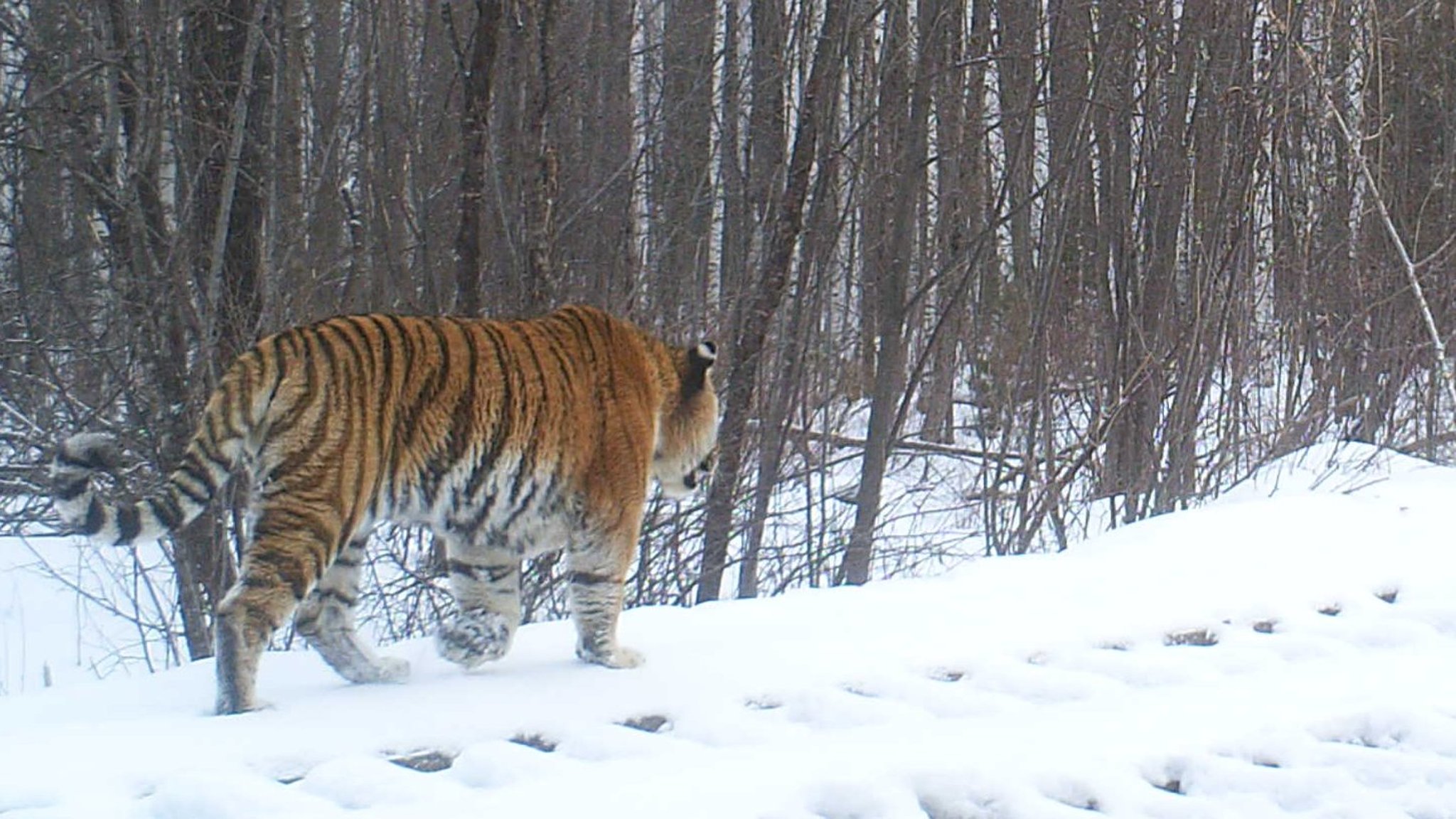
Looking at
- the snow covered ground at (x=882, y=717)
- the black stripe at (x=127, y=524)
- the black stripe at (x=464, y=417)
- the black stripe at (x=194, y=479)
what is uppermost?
the black stripe at (x=464, y=417)

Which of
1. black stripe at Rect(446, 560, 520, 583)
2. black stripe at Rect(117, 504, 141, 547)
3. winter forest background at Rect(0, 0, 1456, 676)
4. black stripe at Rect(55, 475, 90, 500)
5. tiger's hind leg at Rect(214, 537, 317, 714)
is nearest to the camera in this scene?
black stripe at Rect(55, 475, 90, 500)

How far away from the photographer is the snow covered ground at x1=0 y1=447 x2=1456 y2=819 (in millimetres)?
4012

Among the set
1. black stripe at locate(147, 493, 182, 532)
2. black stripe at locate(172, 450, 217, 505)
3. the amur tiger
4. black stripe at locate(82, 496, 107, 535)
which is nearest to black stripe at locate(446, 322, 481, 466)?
the amur tiger

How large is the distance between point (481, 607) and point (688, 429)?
1.22m

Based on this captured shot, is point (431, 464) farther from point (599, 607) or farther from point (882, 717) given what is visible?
point (882, 717)

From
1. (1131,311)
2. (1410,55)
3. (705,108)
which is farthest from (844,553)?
(1410,55)

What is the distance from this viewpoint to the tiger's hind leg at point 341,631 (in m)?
5.25

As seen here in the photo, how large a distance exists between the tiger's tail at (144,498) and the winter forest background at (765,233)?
11.3 feet

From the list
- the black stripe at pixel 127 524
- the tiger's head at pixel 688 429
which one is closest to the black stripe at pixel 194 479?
the black stripe at pixel 127 524

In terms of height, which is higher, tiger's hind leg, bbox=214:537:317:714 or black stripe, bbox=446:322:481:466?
black stripe, bbox=446:322:481:466

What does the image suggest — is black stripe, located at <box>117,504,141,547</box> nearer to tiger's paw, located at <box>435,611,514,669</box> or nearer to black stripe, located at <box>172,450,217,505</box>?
black stripe, located at <box>172,450,217,505</box>

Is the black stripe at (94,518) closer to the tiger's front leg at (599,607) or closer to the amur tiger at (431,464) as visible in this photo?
the amur tiger at (431,464)

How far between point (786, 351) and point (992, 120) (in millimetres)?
3999

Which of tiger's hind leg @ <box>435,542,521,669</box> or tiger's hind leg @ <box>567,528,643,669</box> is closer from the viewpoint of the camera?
tiger's hind leg @ <box>435,542,521,669</box>
